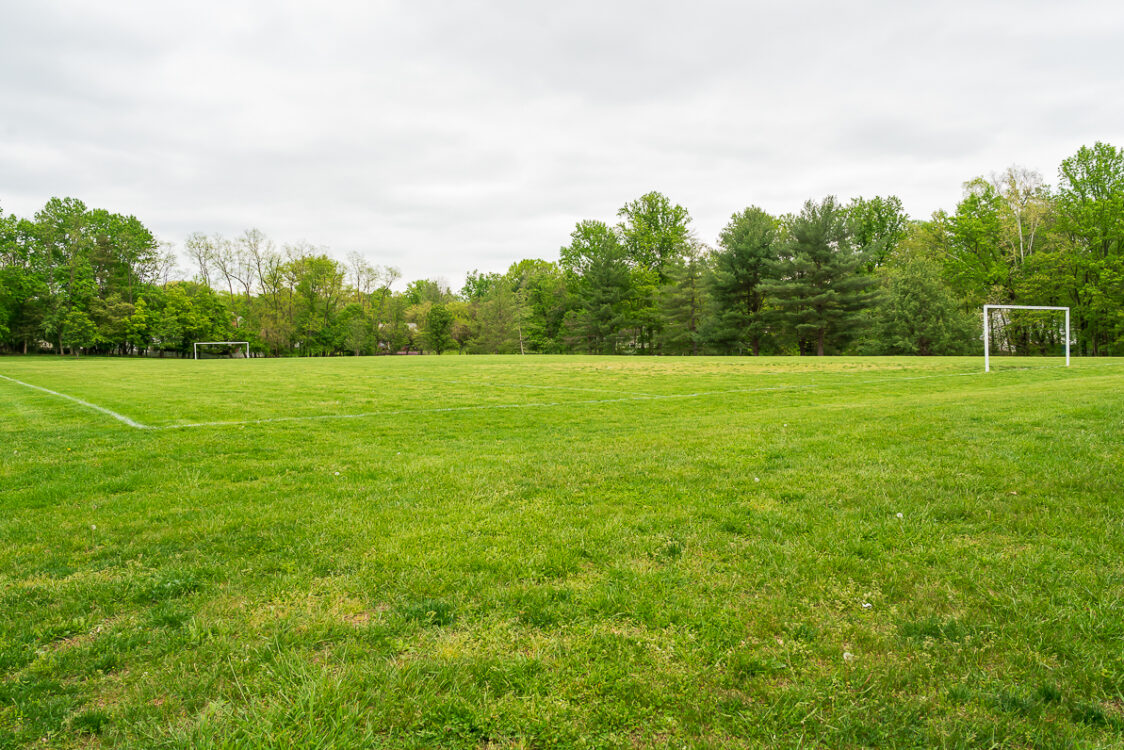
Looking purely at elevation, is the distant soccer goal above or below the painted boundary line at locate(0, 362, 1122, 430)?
above

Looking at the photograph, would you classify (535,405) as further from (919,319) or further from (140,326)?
(140,326)

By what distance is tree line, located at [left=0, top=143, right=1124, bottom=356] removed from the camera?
43906 millimetres

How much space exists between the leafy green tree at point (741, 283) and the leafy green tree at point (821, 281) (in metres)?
3.44

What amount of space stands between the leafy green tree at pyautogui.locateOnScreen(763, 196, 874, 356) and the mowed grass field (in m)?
41.7

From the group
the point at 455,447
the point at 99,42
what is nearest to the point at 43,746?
the point at 455,447

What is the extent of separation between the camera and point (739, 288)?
173 ft

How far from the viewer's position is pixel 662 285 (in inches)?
2596

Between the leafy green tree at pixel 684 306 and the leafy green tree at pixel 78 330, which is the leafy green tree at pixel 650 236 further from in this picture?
the leafy green tree at pixel 78 330

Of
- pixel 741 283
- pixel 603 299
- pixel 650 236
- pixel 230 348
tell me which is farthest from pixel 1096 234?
pixel 230 348

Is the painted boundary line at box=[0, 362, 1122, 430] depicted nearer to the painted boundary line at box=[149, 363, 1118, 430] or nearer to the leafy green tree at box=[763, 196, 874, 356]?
the painted boundary line at box=[149, 363, 1118, 430]

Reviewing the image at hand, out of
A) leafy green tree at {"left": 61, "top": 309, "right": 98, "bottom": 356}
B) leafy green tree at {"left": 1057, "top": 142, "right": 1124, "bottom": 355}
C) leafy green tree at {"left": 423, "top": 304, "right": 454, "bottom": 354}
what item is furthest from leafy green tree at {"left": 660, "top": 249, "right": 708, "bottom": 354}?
leafy green tree at {"left": 61, "top": 309, "right": 98, "bottom": 356}

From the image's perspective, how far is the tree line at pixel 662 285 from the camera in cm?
4391

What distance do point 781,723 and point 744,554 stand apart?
1.51m

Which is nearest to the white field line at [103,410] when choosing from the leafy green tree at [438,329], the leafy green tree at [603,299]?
the leafy green tree at [603,299]
